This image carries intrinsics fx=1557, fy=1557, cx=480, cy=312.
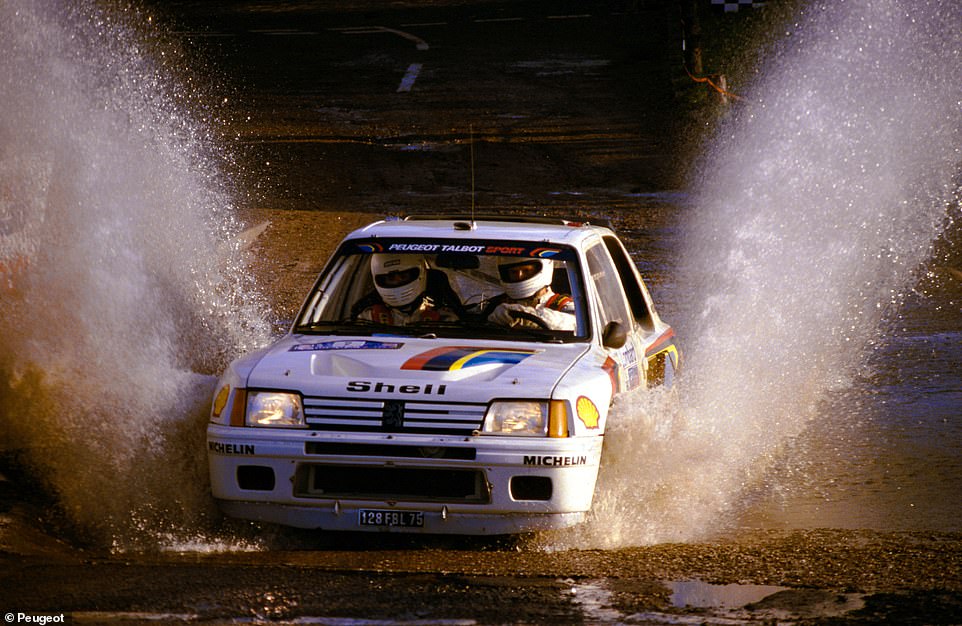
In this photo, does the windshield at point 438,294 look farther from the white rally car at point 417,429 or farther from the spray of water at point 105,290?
the spray of water at point 105,290

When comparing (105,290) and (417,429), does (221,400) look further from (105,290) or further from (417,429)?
(105,290)

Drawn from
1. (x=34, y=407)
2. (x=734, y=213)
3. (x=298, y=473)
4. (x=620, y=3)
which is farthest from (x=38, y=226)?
(x=620, y=3)

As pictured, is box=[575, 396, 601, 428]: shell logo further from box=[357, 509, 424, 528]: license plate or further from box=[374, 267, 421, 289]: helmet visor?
box=[374, 267, 421, 289]: helmet visor

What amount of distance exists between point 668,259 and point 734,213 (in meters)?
2.24

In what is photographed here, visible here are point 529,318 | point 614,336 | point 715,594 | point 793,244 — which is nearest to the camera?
point 715,594

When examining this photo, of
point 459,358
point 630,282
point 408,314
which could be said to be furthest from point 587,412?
point 630,282

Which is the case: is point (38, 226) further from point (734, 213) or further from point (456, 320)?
point (734, 213)

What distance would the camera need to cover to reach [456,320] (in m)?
7.93

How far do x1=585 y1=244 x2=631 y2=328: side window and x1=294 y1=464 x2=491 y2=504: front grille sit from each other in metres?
1.66

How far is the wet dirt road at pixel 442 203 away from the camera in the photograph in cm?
573

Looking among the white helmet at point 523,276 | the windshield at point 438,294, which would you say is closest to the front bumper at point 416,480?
the windshield at point 438,294

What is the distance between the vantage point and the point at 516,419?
6672 mm

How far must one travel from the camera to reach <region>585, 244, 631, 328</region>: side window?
26.7ft

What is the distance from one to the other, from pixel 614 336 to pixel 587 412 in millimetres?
825
